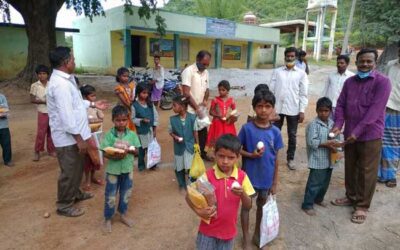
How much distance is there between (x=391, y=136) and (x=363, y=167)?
118 cm

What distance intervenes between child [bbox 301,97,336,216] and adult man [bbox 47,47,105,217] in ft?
8.08

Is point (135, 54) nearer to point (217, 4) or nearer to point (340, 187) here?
point (217, 4)

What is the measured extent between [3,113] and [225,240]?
402 cm

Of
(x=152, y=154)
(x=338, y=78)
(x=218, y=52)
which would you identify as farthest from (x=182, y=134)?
(x=218, y=52)

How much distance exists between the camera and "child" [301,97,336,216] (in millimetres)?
3410

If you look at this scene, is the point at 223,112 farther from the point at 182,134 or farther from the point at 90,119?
the point at 90,119

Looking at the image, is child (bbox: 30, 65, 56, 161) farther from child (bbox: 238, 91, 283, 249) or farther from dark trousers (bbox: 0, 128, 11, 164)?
child (bbox: 238, 91, 283, 249)

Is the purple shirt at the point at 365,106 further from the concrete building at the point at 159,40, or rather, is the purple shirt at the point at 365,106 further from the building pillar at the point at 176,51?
the building pillar at the point at 176,51

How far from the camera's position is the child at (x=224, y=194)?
7.06 feet

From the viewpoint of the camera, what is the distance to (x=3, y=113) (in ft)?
15.0

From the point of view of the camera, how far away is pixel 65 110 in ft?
9.89

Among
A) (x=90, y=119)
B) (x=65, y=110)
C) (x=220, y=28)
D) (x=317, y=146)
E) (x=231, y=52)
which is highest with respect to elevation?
(x=220, y=28)

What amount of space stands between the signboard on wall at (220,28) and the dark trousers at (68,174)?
740 inches

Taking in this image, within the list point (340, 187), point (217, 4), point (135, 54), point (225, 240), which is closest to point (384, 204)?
point (340, 187)
